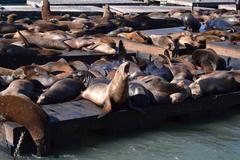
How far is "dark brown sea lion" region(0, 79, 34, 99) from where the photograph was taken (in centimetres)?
695

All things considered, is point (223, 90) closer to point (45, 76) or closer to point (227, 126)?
point (227, 126)

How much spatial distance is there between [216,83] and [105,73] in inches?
70.1

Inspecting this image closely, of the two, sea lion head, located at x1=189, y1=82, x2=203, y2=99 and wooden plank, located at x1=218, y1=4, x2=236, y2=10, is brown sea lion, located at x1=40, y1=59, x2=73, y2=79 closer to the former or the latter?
sea lion head, located at x1=189, y1=82, x2=203, y2=99

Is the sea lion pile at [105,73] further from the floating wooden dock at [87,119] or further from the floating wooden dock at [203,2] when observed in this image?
the floating wooden dock at [203,2]

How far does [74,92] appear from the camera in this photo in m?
7.44

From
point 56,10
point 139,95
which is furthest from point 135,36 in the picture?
point 56,10

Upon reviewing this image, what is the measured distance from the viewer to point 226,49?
37.2 feet

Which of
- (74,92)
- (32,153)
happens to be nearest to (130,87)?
(74,92)

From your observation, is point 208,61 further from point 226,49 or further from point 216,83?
point 226,49

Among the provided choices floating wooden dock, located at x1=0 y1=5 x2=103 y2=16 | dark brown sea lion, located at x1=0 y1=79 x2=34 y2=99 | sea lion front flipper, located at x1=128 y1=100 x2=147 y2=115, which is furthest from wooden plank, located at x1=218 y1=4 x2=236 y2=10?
dark brown sea lion, located at x1=0 y1=79 x2=34 y2=99

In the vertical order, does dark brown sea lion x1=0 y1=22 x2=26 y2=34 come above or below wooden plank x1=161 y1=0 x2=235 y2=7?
above

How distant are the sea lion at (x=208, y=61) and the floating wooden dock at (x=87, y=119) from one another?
1.35 meters

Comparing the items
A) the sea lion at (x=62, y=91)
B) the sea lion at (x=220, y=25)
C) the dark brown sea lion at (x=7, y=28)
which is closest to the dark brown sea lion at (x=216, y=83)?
the sea lion at (x=62, y=91)

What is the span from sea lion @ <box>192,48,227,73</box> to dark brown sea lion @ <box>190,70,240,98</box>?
0.59 meters
